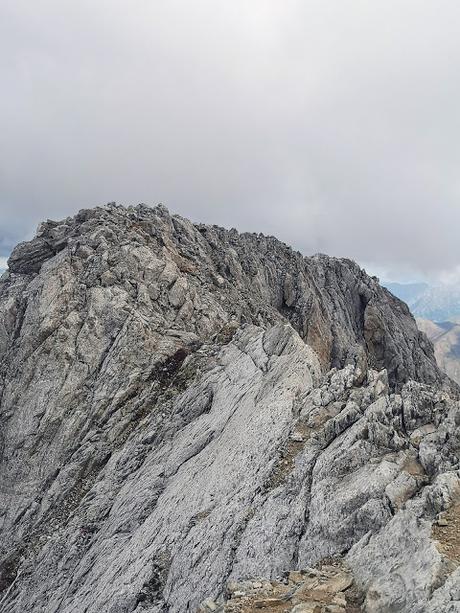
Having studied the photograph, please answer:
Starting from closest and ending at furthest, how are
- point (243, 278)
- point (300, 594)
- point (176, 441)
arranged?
point (300, 594), point (176, 441), point (243, 278)

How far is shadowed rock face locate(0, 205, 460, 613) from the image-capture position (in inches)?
765

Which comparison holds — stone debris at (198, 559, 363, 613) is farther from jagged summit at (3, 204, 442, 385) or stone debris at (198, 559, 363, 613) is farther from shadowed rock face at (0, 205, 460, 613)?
jagged summit at (3, 204, 442, 385)

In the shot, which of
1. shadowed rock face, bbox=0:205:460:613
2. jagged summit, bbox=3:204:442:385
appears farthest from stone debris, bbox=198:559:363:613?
jagged summit, bbox=3:204:442:385

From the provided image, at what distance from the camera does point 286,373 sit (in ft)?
106

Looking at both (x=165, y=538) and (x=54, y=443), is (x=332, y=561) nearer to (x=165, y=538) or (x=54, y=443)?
(x=165, y=538)

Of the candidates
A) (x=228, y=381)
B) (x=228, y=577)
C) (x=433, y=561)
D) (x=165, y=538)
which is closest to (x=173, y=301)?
(x=228, y=381)

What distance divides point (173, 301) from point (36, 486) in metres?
22.5

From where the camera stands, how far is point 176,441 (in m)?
34.0

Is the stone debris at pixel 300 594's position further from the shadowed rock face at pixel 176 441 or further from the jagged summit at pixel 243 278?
the jagged summit at pixel 243 278

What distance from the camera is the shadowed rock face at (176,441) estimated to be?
19438 millimetres

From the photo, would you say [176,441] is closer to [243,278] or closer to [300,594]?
[300,594]

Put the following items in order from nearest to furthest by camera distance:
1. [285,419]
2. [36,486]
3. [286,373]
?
[285,419]
[286,373]
[36,486]

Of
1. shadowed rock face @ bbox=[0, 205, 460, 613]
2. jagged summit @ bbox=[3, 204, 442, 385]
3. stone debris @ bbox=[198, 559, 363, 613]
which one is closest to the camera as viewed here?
stone debris @ bbox=[198, 559, 363, 613]

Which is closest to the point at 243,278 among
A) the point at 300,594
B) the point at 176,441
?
the point at 176,441
